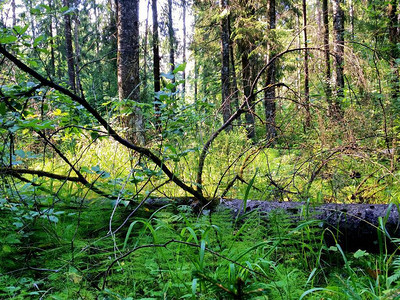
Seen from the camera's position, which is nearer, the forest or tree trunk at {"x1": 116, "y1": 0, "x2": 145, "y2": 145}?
the forest

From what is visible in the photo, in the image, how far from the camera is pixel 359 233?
6.72 feet

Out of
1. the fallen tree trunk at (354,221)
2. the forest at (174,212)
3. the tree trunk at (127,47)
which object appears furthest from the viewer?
the tree trunk at (127,47)

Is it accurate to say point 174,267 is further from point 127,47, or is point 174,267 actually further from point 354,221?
point 127,47

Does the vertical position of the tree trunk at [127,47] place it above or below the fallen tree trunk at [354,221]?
above

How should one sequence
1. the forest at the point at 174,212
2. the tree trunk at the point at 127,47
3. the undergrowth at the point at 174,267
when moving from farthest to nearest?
the tree trunk at the point at 127,47, the forest at the point at 174,212, the undergrowth at the point at 174,267

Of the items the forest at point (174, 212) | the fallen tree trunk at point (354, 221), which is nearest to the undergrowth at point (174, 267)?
the forest at point (174, 212)

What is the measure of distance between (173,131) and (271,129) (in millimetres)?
1554

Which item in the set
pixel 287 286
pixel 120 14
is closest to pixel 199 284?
pixel 287 286

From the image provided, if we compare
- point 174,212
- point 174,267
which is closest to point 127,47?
point 174,212

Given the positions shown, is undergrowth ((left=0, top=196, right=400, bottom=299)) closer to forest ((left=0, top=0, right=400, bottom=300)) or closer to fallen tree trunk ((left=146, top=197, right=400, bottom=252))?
forest ((left=0, top=0, right=400, bottom=300))

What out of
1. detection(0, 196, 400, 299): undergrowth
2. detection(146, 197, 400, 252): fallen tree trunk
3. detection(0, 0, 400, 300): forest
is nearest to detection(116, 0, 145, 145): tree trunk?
detection(0, 0, 400, 300): forest

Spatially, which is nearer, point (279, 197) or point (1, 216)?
point (1, 216)

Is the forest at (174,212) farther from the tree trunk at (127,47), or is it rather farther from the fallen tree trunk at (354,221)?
the tree trunk at (127,47)

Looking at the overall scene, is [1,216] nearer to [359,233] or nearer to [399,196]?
[359,233]
